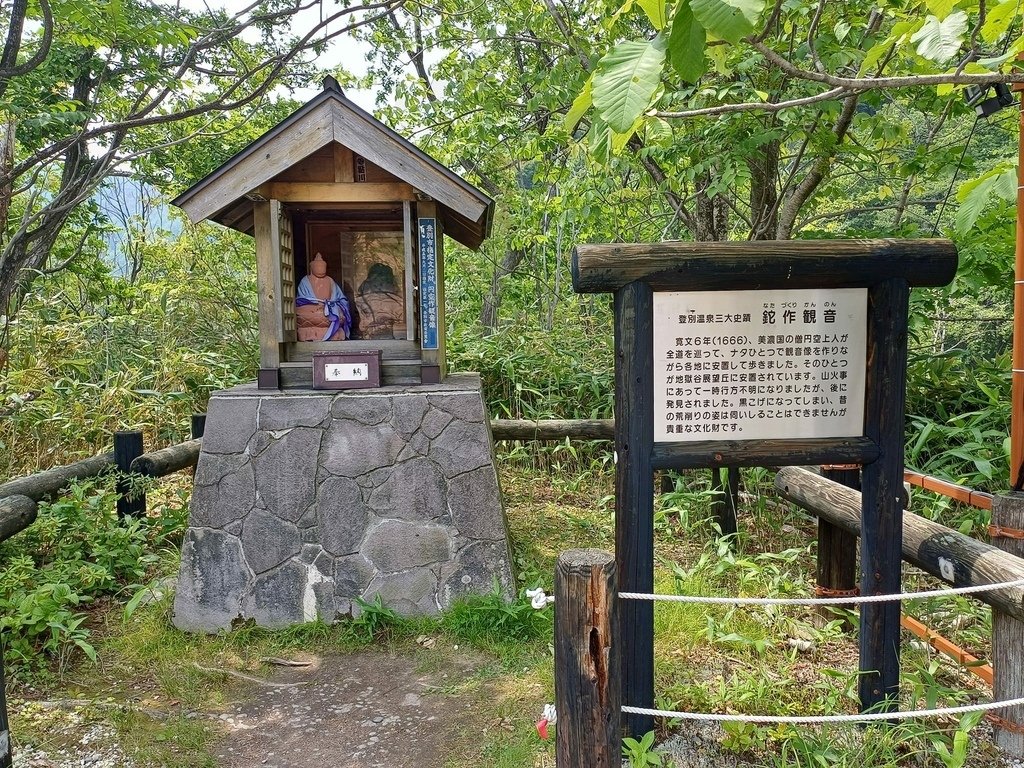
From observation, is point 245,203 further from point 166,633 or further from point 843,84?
point 843,84

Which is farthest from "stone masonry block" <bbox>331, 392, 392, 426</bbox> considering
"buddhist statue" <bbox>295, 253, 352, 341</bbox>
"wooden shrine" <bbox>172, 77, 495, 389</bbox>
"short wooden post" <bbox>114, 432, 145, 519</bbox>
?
"short wooden post" <bbox>114, 432, 145, 519</bbox>

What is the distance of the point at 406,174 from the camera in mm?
3836

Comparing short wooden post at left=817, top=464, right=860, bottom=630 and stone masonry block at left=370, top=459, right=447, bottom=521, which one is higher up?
stone masonry block at left=370, top=459, right=447, bottom=521

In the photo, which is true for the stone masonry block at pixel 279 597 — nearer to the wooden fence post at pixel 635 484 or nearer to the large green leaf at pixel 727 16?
the wooden fence post at pixel 635 484

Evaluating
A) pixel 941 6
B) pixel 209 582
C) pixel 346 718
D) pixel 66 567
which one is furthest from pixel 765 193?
pixel 66 567

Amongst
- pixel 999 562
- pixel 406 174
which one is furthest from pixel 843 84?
pixel 406 174

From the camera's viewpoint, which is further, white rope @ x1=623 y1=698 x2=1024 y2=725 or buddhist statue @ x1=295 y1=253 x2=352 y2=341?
buddhist statue @ x1=295 y1=253 x2=352 y2=341

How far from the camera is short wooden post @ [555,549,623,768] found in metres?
1.83

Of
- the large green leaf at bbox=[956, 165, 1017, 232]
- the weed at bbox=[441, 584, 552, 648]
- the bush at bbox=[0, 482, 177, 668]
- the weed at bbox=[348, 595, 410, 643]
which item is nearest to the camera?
the large green leaf at bbox=[956, 165, 1017, 232]

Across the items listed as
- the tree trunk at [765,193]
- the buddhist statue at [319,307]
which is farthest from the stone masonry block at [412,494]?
the tree trunk at [765,193]

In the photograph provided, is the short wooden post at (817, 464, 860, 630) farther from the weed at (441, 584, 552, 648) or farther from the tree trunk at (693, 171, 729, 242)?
the tree trunk at (693, 171, 729, 242)

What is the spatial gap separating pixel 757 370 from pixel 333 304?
289 centimetres

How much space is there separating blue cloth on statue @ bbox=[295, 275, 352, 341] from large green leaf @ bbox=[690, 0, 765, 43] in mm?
3434

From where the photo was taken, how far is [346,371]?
4.11 metres
